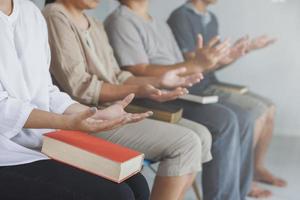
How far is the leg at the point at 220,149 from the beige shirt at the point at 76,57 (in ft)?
0.82

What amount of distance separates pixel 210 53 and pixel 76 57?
397mm

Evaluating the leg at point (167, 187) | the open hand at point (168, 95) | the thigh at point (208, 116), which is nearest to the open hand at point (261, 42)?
the thigh at point (208, 116)

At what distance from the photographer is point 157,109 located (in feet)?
3.73

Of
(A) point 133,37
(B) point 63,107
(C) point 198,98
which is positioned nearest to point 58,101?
(B) point 63,107

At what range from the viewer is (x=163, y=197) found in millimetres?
1114

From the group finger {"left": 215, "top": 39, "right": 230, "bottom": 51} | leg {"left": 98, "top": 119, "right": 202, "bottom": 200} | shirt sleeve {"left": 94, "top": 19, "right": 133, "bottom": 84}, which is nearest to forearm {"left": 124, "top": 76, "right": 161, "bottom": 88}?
shirt sleeve {"left": 94, "top": 19, "right": 133, "bottom": 84}

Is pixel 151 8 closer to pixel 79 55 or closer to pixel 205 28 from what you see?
pixel 205 28

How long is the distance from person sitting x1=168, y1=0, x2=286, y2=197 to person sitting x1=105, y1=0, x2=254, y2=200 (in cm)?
2

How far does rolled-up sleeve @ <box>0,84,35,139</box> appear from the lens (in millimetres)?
838

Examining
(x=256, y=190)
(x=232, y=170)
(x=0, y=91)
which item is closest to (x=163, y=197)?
(x=232, y=170)

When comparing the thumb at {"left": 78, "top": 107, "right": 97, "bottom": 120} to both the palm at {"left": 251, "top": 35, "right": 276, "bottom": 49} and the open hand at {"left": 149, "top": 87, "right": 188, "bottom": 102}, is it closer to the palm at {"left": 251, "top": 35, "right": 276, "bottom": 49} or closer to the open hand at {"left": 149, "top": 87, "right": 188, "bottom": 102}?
the open hand at {"left": 149, "top": 87, "right": 188, "bottom": 102}

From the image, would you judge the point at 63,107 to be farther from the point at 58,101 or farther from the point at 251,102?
the point at 251,102

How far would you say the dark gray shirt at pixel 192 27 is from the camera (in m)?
1.27

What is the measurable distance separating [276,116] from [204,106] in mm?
220
